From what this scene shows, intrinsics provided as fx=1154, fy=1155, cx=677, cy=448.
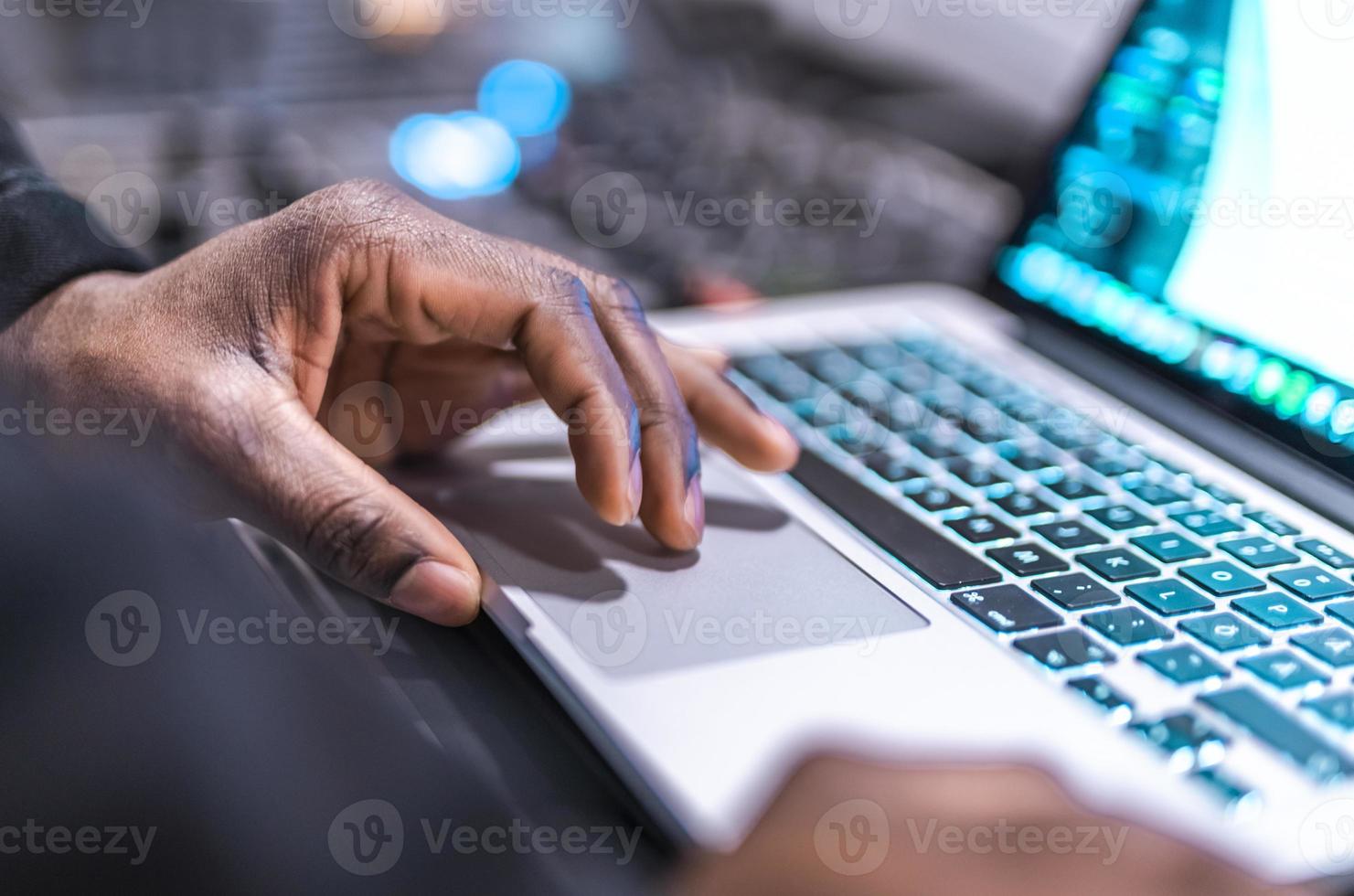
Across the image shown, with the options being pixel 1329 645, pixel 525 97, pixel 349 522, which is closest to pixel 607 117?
pixel 525 97

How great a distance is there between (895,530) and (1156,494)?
0.17 metres

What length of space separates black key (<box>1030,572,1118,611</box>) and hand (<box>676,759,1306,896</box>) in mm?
135

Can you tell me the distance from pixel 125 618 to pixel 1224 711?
46cm

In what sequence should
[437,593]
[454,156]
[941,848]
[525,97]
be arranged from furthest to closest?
1. [525,97]
2. [454,156]
3. [437,593]
4. [941,848]

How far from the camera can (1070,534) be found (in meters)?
0.62

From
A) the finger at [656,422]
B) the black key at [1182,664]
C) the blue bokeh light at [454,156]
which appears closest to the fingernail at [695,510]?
the finger at [656,422]

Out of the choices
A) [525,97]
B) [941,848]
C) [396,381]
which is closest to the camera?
[941,848]

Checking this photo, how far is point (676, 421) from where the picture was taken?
612 mm

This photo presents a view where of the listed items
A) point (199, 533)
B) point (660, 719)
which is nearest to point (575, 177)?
point (199, 533)

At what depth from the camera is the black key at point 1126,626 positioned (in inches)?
20.5

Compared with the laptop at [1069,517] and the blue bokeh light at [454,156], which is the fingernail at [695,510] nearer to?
the laptop at [1069,517]

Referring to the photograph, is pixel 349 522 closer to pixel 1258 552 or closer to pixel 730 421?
pixel 730 421

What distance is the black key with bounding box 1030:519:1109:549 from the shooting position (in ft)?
2.02

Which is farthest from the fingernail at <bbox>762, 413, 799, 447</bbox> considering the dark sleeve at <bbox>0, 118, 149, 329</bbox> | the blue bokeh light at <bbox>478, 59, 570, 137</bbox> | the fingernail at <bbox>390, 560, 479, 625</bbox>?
the blue bokeh light at <bbox>478, 59, 570, 137</bbox>
